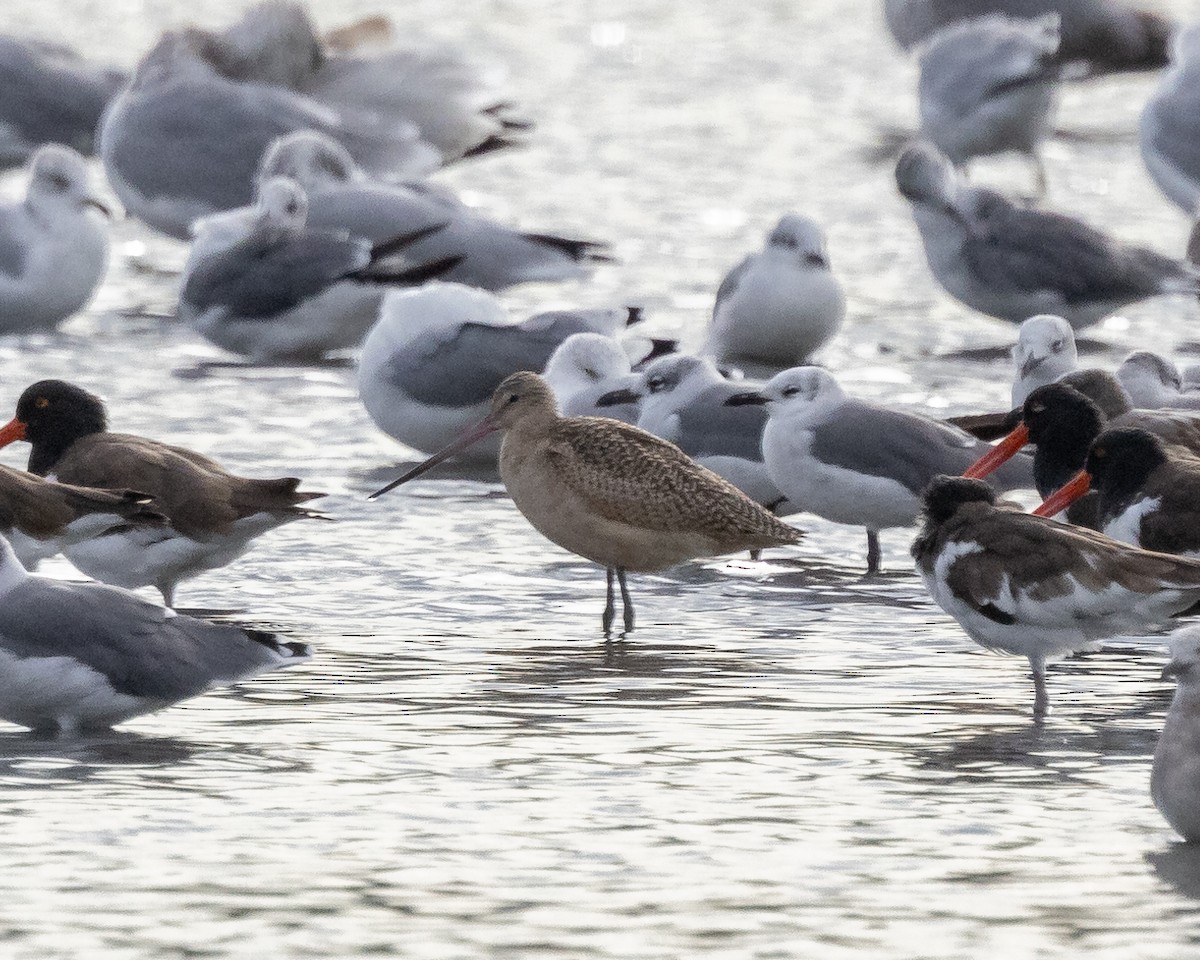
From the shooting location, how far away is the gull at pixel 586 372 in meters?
10.1

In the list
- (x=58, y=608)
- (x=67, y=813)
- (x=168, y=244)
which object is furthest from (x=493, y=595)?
(x=168, y=244)

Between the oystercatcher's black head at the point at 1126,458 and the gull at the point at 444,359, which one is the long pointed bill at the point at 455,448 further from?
the oystercatcher's black head at the point at 1126,458

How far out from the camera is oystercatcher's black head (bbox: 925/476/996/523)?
24.5ft

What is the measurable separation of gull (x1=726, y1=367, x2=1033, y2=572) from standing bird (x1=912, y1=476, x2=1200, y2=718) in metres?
1.50

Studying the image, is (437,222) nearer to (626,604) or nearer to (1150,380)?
(1150,380)

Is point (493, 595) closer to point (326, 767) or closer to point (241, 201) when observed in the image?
point (326, 767)

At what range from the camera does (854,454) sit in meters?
8.95

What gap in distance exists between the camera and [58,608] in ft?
22.2

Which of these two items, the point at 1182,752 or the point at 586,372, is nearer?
the point at 1182,752

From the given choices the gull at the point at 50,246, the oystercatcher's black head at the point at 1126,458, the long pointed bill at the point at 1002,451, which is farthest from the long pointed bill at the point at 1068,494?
the gull at the point at 50,246

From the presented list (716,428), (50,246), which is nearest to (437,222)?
(50,246)

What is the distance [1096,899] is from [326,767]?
1964 millimetres

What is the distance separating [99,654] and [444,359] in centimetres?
420

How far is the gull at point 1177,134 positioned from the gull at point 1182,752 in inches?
396
